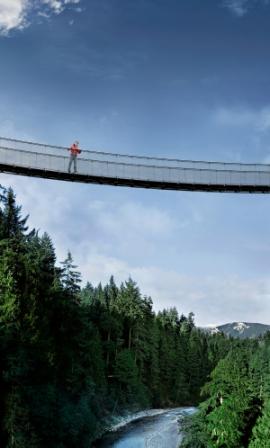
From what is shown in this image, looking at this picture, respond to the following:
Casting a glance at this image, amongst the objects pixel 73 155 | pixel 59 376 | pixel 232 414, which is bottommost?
pixel 232 414

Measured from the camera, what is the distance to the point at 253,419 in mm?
40125

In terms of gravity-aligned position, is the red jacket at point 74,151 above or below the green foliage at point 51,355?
above

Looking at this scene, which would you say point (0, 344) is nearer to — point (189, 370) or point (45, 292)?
point (45, 292)

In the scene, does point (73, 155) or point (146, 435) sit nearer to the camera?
point (73, 155)

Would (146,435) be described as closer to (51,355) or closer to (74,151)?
(51,355)

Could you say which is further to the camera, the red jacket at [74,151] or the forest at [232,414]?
the forest at [232,414]

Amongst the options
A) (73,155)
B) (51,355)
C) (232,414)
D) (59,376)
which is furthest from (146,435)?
(73,155)

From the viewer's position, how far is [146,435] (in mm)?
48250

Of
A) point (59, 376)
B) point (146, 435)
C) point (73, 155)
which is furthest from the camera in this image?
point (146, 435)

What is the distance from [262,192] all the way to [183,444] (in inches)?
692

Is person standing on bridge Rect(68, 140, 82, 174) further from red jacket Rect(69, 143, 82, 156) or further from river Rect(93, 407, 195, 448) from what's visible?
river Rect(93, 407, 195, 448)

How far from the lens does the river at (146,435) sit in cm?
4372

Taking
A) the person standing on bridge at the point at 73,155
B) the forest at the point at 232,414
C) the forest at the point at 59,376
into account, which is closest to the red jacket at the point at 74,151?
the person standing on bridge at the point at 73,155

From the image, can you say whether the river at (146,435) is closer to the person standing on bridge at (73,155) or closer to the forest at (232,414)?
the forest at (232,414)
